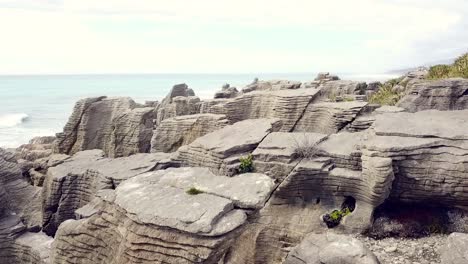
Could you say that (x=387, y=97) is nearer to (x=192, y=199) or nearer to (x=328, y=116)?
(x=328, y=116)

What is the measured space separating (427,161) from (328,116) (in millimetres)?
7168

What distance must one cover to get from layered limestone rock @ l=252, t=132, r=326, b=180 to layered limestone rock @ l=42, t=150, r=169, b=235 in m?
5.04

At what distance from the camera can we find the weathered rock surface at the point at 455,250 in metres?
11.7

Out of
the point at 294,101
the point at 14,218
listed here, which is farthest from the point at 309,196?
the point at 14,218

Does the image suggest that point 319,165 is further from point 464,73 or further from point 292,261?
point 464,73

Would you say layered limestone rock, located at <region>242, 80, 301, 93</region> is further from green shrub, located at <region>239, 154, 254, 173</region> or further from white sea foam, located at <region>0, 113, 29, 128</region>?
white sea foam, located at <region>0, 113, 29, 128</region>

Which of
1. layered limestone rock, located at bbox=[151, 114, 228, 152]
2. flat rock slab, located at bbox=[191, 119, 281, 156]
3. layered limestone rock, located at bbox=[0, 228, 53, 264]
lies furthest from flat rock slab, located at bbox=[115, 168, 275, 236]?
layered limestone rock, located at bbox=[151, 114, 228, 152]

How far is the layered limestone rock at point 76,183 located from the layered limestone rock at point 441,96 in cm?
1395

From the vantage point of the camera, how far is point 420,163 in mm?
15648

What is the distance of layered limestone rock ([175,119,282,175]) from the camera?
18562 millimetres

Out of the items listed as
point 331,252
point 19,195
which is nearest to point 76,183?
point 19,195

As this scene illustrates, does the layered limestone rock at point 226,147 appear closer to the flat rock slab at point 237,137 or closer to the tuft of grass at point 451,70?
the flat rock slab at point 237,137

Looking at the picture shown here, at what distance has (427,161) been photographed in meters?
15.6

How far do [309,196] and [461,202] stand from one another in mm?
5498
